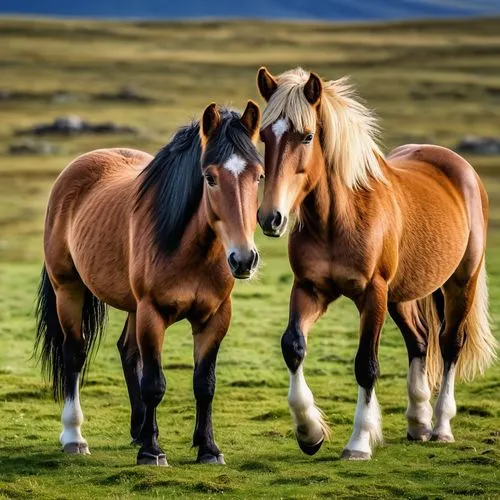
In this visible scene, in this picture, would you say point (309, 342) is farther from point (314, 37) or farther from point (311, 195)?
point (314, 37)

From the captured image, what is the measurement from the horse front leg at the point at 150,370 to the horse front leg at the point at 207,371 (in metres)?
0.25

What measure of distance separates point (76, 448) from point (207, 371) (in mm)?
1266

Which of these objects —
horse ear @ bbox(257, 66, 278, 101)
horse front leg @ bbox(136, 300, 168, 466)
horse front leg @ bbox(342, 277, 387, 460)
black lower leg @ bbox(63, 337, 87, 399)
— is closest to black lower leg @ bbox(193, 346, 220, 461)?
horse front leg @ bbox(136, 300, 168, 466)

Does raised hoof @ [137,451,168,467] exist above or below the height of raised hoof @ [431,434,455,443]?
above

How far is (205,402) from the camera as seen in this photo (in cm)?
720

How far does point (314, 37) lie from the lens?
115m

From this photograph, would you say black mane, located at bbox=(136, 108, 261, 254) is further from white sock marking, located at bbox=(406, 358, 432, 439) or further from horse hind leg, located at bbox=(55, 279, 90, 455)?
white sock marking, located at bbox=(406, 358, 432, 439)

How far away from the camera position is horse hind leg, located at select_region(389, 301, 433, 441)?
26.7 ft

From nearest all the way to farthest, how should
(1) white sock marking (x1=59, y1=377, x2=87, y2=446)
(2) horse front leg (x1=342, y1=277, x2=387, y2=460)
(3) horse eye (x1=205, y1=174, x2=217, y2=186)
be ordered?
(3) horse eye (x1=205, y1=174, x2=217, y2=186)
(2) horse front leg (x1=342, y1=277, x2=387, y2=460)
(1) white sock marking (x1=59, y1=377, x2=87, y2=446)

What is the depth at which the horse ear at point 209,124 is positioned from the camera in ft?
21.8

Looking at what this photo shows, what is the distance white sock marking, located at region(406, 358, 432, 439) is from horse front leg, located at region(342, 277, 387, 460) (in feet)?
3.02

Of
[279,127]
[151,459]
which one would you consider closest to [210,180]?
[279,127]

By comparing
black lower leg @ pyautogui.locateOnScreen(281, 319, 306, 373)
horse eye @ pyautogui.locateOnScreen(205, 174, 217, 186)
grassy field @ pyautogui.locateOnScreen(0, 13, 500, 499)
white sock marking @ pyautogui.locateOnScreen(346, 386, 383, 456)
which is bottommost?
grassy field @ pyautogui.locateOnScreen(0, 13, 500, 499)

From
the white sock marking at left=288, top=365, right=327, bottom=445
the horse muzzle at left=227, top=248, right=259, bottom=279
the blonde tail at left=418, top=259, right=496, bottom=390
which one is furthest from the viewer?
the blonde tail at left=418, top=259, right=496, bottom=390
